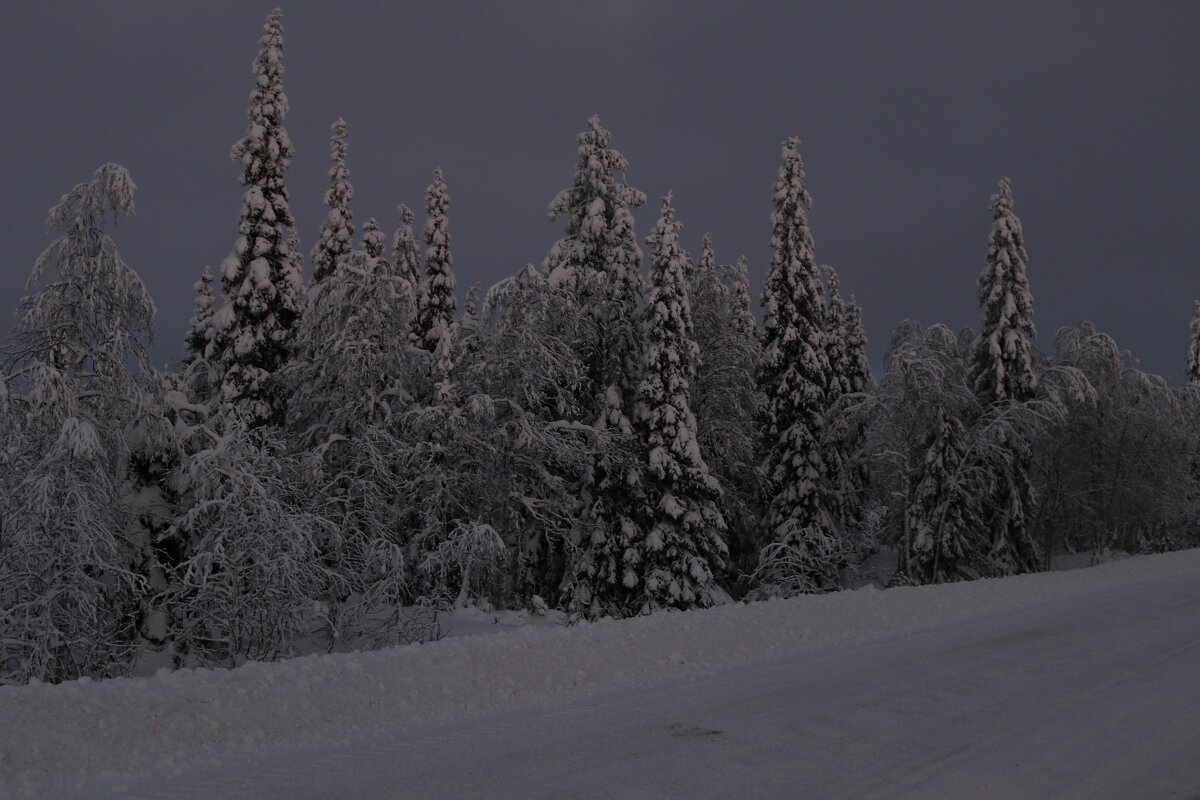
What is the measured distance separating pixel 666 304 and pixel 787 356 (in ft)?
26.7

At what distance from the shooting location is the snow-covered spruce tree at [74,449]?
39.3 feet

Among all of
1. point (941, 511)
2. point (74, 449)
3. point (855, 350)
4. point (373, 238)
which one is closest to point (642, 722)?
point (74, 449)

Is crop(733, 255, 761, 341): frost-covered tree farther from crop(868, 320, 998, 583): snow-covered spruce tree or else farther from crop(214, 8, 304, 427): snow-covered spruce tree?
crop(214, 8, 304, 427): snow-covered spruce tree

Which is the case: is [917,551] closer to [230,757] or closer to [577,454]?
[577,454]

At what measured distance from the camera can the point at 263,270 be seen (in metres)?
23.1

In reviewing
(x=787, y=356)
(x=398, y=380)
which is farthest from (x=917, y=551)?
→ (x=398, y=380)

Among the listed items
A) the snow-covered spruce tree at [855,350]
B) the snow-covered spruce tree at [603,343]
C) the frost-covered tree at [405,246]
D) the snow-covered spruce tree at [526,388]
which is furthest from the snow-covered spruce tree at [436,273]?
the snow-covered spruce tree at [855,350]

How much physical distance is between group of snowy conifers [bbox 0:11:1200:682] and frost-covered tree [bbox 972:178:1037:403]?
0.12 meters

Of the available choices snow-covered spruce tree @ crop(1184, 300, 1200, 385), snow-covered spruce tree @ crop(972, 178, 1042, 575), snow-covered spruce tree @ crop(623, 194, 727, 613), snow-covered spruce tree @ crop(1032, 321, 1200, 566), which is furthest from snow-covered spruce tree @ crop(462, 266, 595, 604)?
snow-covered spruce tree @ crop(1184, 300, 1200, 385)

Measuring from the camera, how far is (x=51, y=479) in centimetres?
1167

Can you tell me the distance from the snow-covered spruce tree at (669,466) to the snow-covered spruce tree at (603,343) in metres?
0.60

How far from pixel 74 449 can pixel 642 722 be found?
913 cm

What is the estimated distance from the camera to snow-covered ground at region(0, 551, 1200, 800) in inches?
235

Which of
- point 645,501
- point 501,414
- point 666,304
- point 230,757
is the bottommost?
point 230,757
